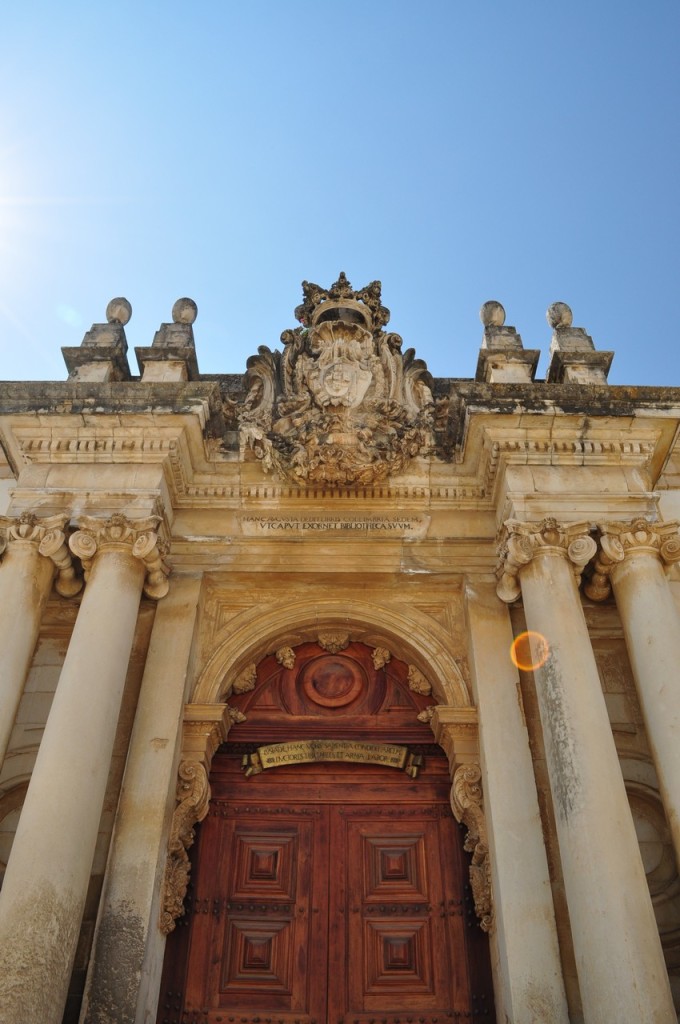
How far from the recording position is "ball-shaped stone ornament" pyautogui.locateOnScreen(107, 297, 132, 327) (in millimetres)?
9828

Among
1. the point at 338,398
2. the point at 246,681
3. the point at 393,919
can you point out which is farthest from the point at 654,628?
the point at 338,398

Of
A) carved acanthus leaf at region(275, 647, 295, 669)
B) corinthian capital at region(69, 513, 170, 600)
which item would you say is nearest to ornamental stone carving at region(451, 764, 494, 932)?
carved acanthus leaf at region(275, 647, 295, 669)

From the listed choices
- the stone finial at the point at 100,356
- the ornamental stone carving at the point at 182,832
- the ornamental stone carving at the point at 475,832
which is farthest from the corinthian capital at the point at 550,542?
the stone finial at the point at 100,356

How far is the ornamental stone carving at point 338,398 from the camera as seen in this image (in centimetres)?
820

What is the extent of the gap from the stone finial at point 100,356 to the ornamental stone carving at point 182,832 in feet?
14.4

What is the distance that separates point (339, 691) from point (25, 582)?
10.5 ft

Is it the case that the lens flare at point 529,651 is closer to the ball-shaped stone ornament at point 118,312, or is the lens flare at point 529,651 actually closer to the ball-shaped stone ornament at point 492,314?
the ball-shaped stone ornament at point 492,314

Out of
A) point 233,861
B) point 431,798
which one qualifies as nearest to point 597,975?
point 431,798

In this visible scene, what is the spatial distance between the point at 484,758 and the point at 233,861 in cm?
240

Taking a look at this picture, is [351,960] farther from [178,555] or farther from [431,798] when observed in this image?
[178,555]

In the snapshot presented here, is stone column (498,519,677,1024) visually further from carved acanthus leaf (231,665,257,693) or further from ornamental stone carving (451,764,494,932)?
carved acanthus leaf (231,665,257,693)

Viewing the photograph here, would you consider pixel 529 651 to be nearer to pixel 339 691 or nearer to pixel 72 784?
pixel 339 691

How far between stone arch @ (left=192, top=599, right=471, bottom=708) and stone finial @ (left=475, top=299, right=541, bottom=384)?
9.06ft

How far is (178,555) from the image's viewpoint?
26.9 feet
